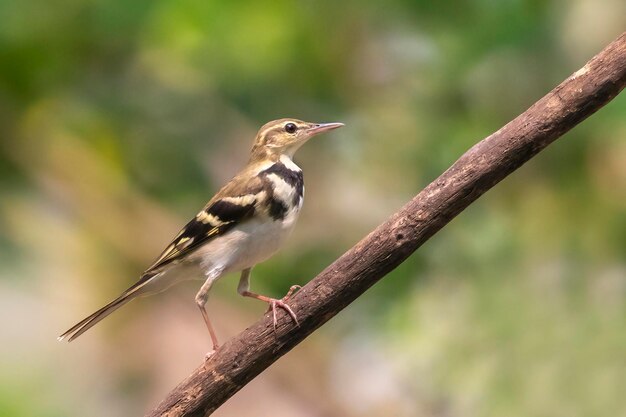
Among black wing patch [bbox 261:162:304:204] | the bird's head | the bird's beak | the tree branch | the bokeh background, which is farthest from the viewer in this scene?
the bokeh background

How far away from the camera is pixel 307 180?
7770 mm

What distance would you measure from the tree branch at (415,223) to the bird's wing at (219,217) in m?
1.05

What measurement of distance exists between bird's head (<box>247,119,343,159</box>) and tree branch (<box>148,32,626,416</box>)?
172 cm

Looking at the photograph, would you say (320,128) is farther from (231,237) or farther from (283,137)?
(231,237)

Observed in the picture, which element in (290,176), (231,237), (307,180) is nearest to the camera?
(231,237)

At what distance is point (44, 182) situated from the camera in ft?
24.6

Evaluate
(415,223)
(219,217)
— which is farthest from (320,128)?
(415,223)

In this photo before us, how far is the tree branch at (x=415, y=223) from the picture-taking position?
155 inches

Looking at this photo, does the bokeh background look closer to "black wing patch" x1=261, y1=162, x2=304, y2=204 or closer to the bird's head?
the bird's head

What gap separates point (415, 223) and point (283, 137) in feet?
6.60

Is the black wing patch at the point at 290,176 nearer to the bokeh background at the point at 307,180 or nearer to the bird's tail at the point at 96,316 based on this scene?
the bird's tail at the point at 96,316

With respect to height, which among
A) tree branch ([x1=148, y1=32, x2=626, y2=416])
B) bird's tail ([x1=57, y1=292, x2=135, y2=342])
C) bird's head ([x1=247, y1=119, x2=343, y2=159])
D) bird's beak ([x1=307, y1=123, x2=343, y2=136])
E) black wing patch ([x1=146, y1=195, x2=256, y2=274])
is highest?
bird's head ([x1=247, y1=119, x2=343, y2=159])

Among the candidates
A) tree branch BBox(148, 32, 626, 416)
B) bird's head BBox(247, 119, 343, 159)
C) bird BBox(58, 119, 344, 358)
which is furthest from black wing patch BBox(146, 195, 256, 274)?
tree branch BBox(148, 32, 626, 416)

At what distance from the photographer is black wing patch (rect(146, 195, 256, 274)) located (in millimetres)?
5320
